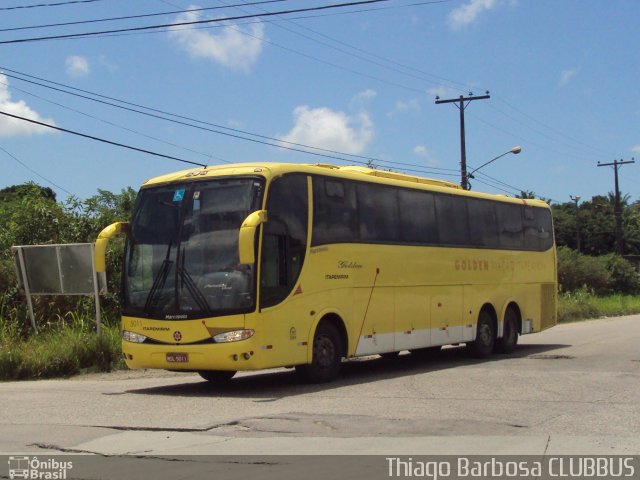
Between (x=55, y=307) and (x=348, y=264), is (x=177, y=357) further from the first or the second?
(x=55, y=307)

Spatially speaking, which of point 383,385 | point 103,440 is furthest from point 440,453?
point 383,385

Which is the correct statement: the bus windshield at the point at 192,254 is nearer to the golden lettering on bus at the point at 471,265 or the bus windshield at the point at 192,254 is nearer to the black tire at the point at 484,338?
the golden lettering on bus at the point at 471,265

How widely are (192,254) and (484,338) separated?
28.0 feet

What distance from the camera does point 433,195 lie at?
16.8m

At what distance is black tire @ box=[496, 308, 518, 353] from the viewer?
1930 cm

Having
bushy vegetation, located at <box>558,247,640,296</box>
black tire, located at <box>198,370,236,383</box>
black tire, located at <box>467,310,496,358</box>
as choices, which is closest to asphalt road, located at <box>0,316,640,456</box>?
black tire, located at <box>198,370,236,383</box>

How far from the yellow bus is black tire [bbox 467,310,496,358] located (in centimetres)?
182

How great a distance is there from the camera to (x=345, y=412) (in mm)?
10297

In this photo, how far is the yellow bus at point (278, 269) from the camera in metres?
12.1

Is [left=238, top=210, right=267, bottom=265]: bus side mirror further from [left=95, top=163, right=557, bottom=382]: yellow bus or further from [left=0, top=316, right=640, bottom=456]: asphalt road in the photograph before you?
[left=0, top=316, right=640, bottom=456]: asphalt road
